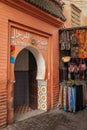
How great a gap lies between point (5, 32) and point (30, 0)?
137 cm

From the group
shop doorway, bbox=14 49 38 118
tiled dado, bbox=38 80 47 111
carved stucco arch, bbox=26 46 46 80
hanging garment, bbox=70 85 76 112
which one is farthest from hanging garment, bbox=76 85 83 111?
shop doorway, bbox=14 49 38 118

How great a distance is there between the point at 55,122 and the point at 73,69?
108 inches

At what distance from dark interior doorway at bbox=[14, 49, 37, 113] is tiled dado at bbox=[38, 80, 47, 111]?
0.50 meters

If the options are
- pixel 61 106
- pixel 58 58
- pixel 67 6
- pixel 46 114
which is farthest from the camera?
pixel 67 6

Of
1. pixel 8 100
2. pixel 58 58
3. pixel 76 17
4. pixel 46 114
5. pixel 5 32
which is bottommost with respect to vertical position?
pixel 46 114

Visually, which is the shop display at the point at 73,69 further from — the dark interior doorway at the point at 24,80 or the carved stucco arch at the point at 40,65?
the dark interior doorway at the point at 24,80

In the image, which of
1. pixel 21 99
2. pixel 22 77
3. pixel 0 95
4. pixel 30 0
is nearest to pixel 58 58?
pixel 22 77

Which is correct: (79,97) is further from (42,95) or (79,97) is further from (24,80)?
(24,80)

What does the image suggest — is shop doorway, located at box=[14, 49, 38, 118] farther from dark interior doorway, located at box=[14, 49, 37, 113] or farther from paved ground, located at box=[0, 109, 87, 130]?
paved ground, located at box=[0, 109, 87, 130]

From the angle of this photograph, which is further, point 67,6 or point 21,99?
point 67,6

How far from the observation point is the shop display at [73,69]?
7.55m

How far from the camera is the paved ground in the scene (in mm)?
5679

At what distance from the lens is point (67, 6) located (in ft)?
31.6

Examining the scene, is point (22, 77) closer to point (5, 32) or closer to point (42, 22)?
point (42, 22)
